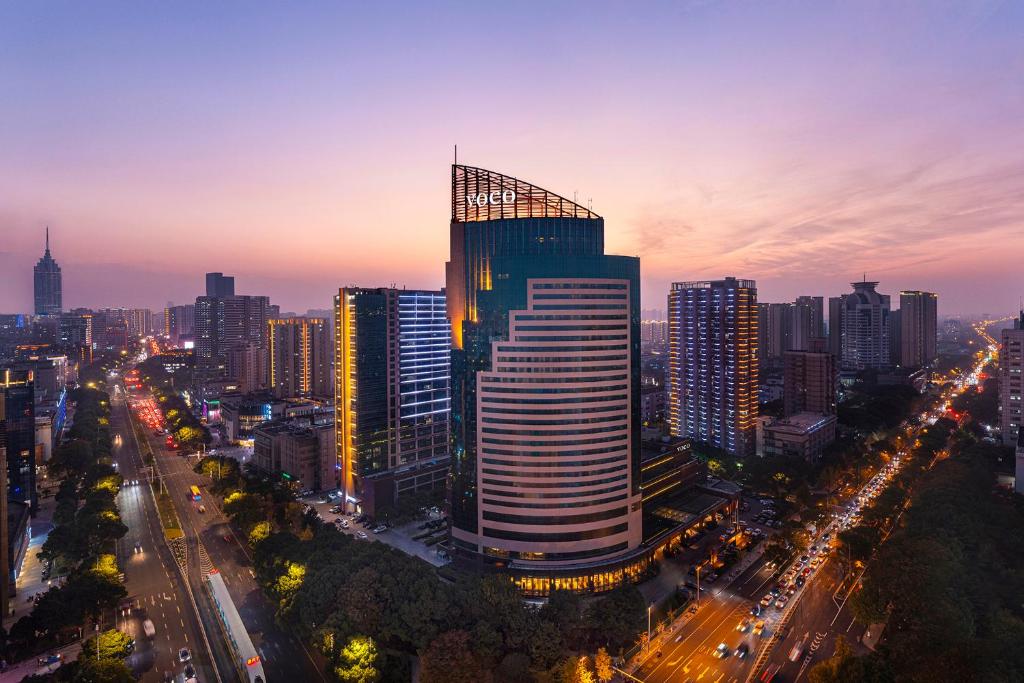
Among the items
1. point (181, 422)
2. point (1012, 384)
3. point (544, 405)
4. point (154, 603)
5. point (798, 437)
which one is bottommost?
point (154, 603)

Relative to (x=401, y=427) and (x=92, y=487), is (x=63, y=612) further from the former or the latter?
(x=401, y=427)

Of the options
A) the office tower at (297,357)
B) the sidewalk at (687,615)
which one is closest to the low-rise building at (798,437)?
the sidewalk at (687,615)

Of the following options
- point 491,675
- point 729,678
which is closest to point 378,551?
point 491,675

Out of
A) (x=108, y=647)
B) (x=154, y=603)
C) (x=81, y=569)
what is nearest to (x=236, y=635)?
(x=108, y=647)

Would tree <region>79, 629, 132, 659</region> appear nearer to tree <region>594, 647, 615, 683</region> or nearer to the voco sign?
tree <region>594, 647, 615, 683</region>

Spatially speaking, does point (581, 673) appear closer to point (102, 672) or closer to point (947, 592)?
point (947, 592)

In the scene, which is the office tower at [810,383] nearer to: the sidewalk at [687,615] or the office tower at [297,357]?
the sidewalk at [687,615]

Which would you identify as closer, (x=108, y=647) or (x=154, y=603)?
(x=108, y=647)
